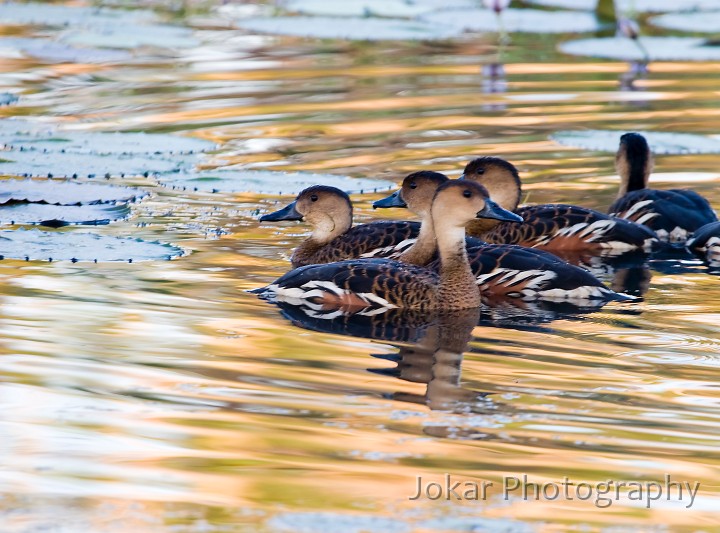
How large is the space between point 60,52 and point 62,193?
711cm

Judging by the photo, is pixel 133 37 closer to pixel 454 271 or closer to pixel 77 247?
pixel 77 247

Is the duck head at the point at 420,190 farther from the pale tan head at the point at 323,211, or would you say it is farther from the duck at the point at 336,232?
the pale tan head at the point at 323,211

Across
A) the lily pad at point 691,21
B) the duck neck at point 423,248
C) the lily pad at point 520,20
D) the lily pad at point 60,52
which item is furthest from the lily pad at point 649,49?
the duck neck at point 423,248

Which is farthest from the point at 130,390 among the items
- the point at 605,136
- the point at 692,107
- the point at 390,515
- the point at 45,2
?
the point at 45,2

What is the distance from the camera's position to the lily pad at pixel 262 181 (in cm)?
1040

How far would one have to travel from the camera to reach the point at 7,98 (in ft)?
45.4

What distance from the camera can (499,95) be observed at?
14617mm

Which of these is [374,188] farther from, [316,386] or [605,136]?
[316,386]

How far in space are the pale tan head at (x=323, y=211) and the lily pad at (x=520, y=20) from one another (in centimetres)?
929

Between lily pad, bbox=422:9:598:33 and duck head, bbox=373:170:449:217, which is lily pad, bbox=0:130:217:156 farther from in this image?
lily pad, bbox=422:9:598:33

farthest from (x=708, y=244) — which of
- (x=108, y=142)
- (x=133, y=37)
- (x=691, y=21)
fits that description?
(x=133, y=37)

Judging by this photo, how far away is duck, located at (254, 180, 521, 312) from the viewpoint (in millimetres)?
7613

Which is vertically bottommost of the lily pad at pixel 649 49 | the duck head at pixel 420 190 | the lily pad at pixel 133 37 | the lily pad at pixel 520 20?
the duck head at pixel 420 190

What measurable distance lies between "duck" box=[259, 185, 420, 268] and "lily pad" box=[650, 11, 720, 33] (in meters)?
9.76
